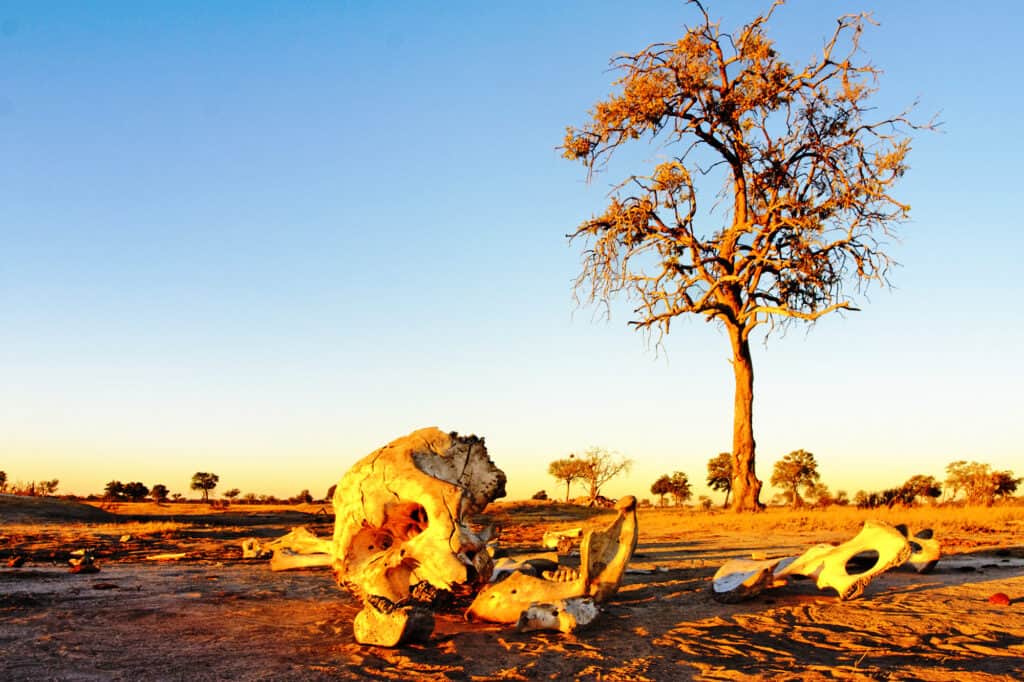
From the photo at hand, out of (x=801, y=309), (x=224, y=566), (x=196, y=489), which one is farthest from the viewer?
(x=196, y=489)

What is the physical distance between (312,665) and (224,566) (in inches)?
203

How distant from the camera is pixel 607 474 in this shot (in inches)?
1997

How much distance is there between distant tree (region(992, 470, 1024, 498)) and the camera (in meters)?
38.8

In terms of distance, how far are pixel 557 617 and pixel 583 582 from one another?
389 millimetres

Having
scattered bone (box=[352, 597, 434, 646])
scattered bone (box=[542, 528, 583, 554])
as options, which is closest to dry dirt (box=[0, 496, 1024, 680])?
scattered bone (box=[352, 597, 434, 646])

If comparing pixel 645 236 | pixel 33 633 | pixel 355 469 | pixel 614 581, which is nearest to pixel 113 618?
pixel 33 633

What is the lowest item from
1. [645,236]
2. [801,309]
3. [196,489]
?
[196,489]

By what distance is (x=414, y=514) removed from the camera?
18.7ft

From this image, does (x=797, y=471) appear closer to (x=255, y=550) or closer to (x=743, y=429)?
(x=743, y=429)

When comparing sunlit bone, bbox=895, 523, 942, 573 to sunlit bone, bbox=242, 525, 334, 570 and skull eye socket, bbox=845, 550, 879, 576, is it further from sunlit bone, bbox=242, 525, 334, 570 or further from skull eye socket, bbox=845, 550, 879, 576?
sunlit bone, bbox=242, 525, 334, 570

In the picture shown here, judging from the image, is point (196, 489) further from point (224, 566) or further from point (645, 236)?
point (224, 566)

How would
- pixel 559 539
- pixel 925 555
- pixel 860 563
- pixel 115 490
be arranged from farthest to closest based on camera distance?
pixel 115 490, pixel 559 539, pixel 925 555, pixel 860 563

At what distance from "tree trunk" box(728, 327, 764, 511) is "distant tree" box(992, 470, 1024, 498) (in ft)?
90.2

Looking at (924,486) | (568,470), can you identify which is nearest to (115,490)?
(568,470)
